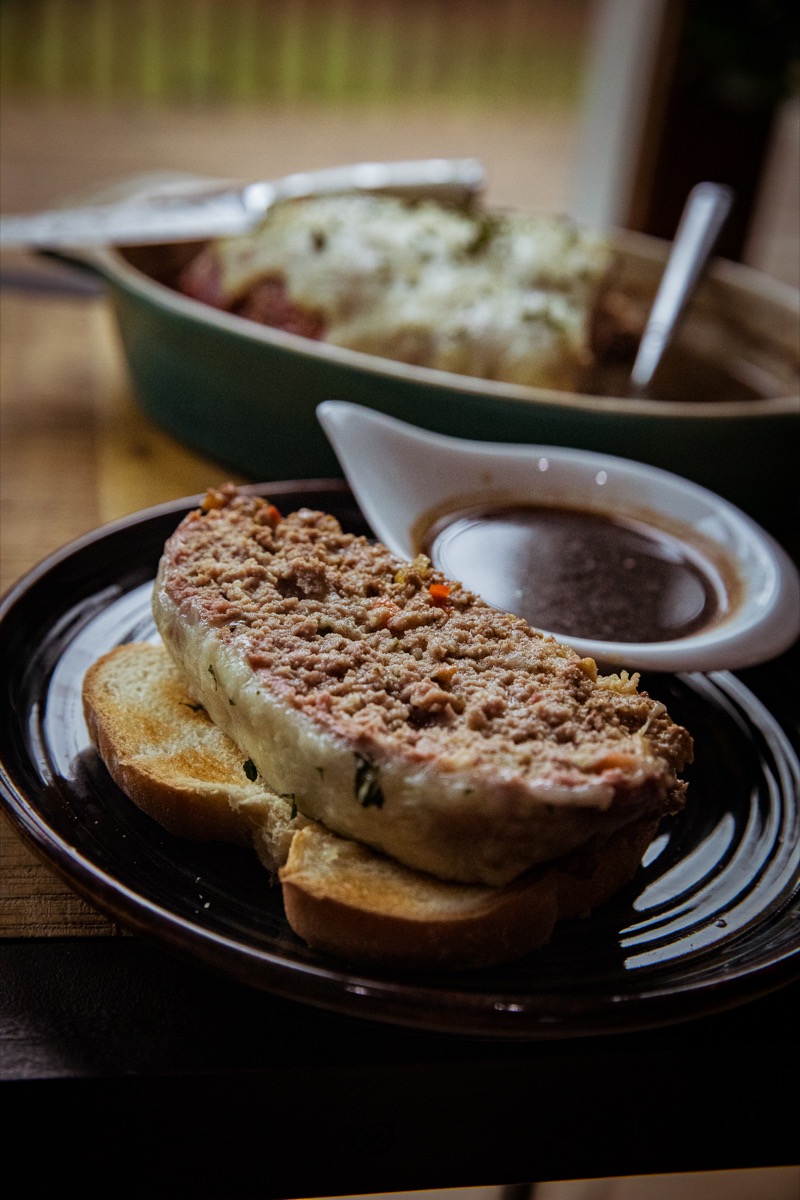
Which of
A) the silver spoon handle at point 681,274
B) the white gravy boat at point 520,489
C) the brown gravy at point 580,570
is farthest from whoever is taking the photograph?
the silver spoon handle at point 681,274

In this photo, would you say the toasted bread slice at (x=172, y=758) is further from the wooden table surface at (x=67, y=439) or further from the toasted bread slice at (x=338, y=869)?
the wooden table surface at (x=67, y=439)

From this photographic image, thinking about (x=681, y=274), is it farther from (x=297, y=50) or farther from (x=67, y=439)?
(x=297, y=50)

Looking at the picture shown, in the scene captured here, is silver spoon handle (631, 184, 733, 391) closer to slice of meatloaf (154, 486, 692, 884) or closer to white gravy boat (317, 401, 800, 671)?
white gravy boat (317, 401, 800, 671)

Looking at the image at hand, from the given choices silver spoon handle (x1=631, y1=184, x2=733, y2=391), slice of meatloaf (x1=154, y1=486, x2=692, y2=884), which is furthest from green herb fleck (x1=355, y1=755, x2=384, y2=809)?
silver spoon handle (x1=631, y1=184, x2=733, y2=391)

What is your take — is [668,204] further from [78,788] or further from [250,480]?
[78,788]

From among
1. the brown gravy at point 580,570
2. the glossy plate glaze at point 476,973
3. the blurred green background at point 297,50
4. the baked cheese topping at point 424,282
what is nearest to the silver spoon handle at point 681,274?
the baked cheese topping at point 424,282

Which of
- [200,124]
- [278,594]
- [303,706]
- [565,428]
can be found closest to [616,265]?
[565,428]
